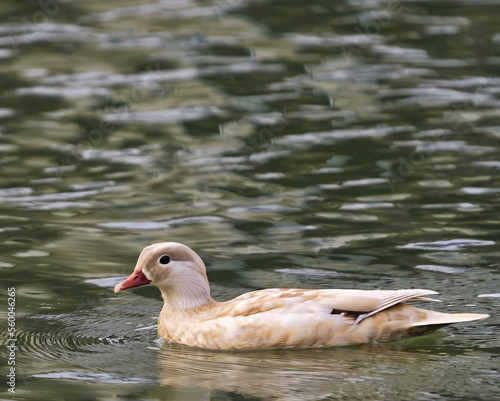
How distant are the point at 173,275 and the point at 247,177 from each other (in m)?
5.55

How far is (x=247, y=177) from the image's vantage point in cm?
1585

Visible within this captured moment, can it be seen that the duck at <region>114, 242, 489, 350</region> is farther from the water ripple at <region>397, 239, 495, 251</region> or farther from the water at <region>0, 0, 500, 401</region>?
the water ripple at <region>397, 239, 495, 251</region>

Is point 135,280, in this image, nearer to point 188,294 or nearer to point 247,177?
point 188,294

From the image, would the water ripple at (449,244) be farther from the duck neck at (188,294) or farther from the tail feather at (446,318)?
the duck neck at (188,294)

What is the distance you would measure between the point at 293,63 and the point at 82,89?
403cm

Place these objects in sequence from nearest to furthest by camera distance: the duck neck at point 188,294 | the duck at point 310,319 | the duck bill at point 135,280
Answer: the duck at point 310,319 → the duck bill at point 135,280 → the duck neck at point 188,294

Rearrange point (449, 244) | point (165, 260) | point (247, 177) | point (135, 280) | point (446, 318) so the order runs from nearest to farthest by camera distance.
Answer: point (446, 318) < point (135, 280) < point (165, 260) < point (449, 244) < point (247, 177)

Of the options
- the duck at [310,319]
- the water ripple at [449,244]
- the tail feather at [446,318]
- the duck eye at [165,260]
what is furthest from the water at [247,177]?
the duck eye at [165,260]

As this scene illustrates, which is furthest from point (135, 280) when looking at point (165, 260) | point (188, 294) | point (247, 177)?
point (247, 177)

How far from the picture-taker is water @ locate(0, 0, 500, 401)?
381 inches

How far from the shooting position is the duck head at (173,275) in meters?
10.3

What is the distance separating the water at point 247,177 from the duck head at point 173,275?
1.56 feet

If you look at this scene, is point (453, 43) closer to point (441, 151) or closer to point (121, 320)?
point (441, 151)

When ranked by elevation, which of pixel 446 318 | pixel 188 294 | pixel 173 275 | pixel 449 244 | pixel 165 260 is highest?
pixel 165 260
